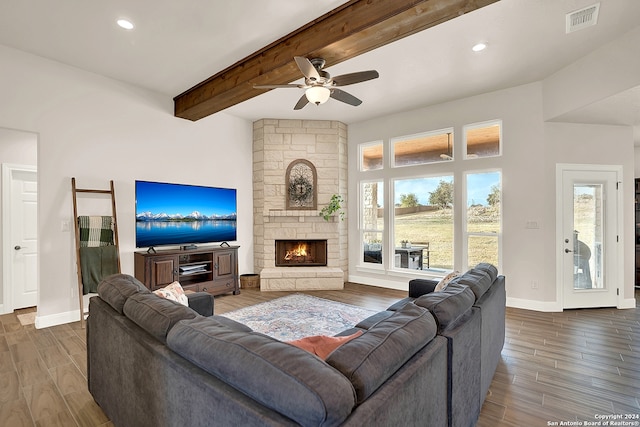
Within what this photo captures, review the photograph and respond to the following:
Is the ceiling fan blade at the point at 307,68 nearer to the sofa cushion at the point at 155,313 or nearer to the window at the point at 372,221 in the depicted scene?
the sofa cushion at the point at 155,313

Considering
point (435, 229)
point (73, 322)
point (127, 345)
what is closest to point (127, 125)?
point (73, 322)

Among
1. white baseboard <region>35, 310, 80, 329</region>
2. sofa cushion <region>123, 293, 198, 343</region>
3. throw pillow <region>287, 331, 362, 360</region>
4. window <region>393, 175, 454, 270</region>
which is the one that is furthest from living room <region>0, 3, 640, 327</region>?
throw pillow <region>287, 331, 362, 360</region>

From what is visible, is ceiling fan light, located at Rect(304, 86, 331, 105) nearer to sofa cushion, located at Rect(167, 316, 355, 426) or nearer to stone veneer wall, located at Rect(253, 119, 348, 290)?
sofa cushion, located at Rect(167, 316, 355, 426)

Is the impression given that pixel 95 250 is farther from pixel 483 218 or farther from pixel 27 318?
pixel 483 218

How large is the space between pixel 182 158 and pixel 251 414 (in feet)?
15.5

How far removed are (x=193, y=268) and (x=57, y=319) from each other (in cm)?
164

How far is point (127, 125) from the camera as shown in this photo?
435cm

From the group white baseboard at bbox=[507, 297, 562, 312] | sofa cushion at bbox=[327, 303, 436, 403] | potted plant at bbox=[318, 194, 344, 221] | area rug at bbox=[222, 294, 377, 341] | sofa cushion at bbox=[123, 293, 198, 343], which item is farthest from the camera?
potted plant at bbox=[318, 194, 344, 221]

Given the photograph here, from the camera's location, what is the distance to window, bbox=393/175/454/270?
206 inches

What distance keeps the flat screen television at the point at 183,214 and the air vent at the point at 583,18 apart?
194 inches

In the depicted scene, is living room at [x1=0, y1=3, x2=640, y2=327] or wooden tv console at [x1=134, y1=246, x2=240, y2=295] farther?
wooden tv console at [x1=134, y1=246, x2=240, y2=295]

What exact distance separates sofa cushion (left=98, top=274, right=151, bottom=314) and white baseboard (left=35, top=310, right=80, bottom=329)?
93.8 inches

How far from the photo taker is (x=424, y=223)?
5.48 meters

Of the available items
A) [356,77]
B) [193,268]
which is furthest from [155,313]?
[193,268]
